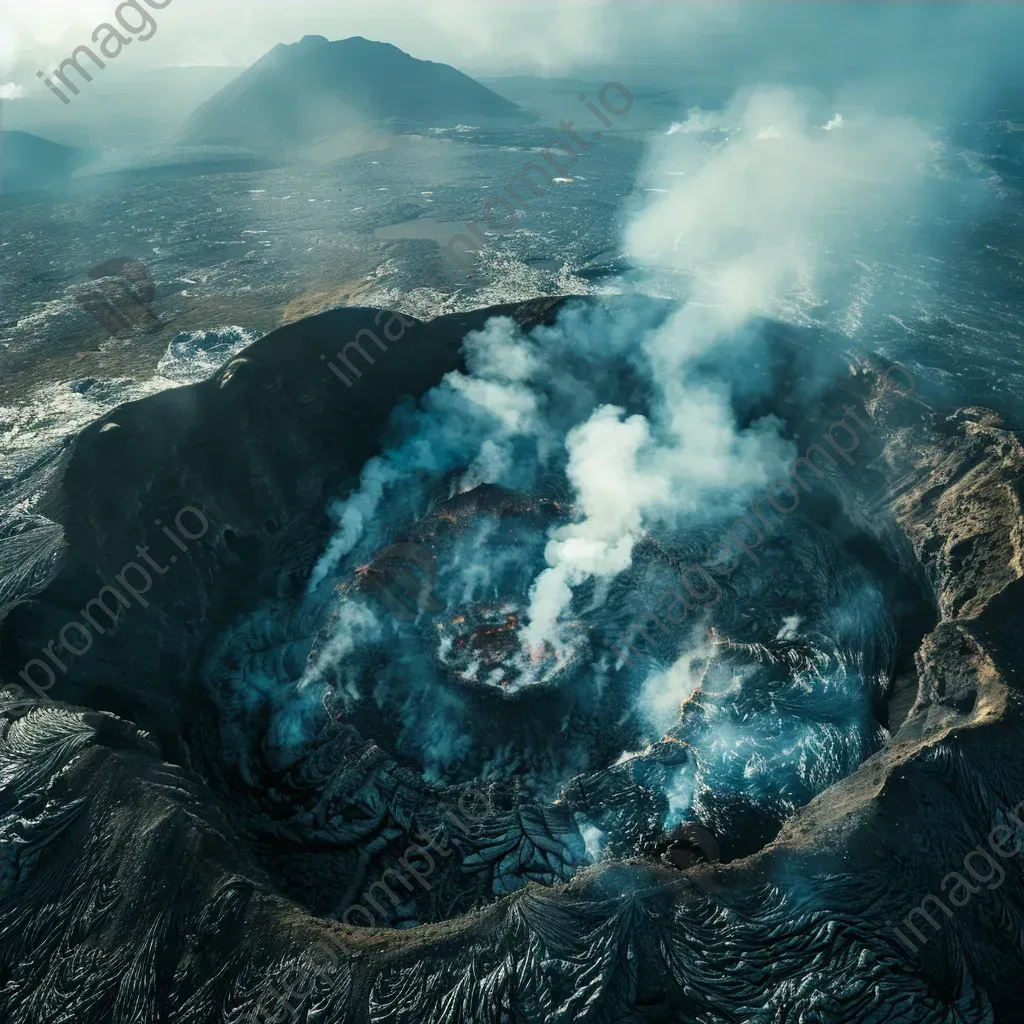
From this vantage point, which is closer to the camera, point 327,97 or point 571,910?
point 571,910

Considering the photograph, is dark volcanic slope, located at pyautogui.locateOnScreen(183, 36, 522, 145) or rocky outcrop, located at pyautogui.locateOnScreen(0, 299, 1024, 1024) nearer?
rocky outcrop, located at pyautogui.locateOnScreen(0, 299, 1024, 1024)

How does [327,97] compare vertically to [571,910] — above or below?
above

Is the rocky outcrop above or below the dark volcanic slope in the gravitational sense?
below

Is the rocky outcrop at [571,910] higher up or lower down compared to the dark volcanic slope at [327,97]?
lower down

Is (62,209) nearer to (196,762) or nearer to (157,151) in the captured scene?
(157,151)

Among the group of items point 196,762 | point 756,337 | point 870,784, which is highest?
point 756,337

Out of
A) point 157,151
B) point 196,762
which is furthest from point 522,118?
point 196,762

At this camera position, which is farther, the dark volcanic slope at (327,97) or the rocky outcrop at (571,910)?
the dark volcanic slope at (327,97)

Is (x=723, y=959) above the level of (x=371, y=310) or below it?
below
